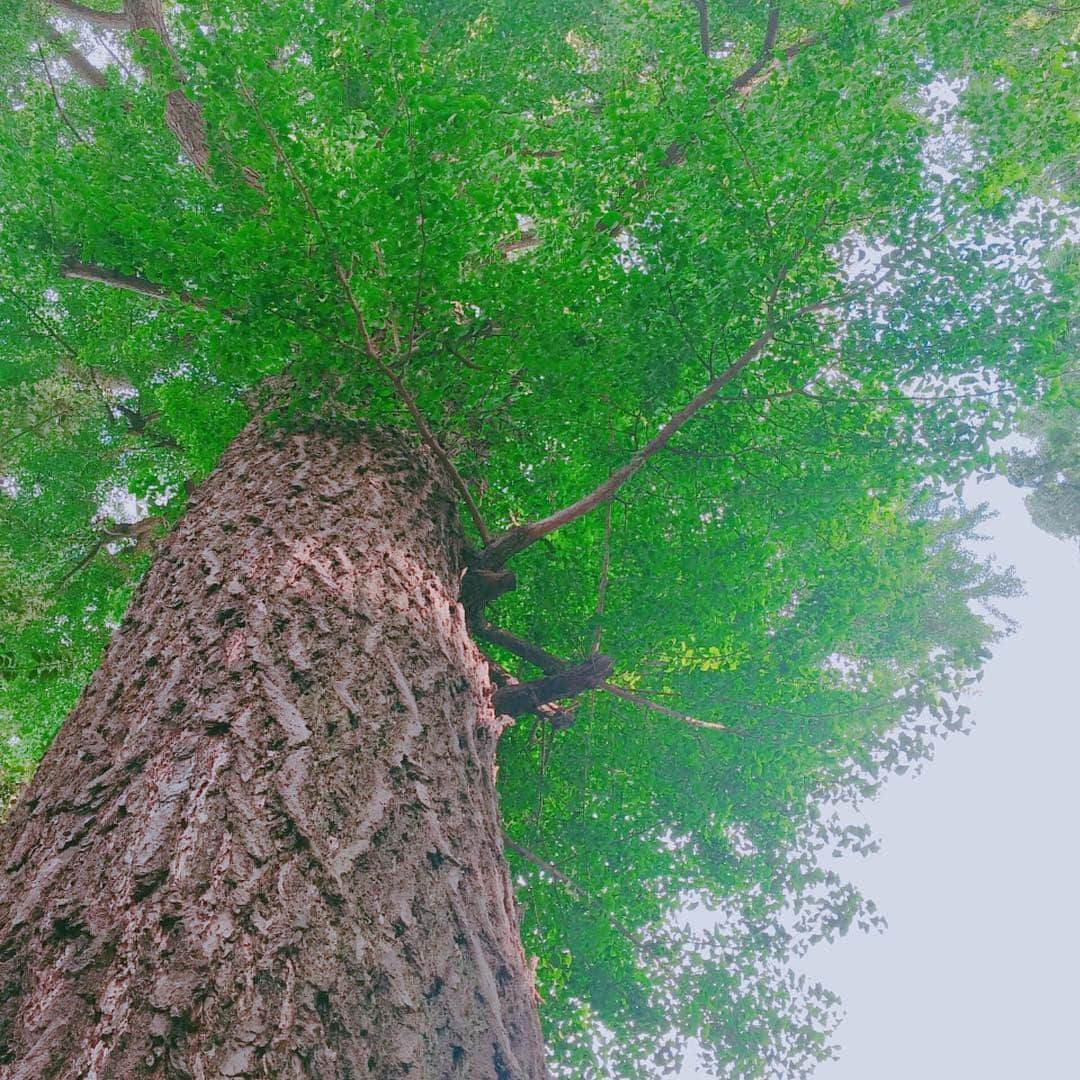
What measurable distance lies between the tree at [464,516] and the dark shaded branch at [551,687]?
0.09 ft

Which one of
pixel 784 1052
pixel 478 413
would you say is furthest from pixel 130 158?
pixel 784 1052

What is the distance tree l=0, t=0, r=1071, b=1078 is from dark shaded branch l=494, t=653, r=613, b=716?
0.03 metres

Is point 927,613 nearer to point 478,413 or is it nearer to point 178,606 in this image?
point 478,413

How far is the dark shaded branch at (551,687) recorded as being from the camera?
3961 millimetres

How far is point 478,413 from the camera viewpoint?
3.67m

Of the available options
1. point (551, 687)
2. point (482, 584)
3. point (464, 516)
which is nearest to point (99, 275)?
point (464, 516)

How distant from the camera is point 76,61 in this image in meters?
9.26

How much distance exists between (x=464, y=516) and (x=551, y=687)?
1.47 meters

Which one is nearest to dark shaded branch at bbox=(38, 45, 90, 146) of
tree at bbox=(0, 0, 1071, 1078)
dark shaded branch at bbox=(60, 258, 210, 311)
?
tree at bbox=(0, 0, 1071, 1078)

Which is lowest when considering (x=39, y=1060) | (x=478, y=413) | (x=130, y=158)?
(x=39, y=1060)

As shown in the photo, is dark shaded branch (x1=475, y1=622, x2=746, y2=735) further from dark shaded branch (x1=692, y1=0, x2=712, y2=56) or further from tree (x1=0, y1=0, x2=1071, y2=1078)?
dark shaded branch (x1=692, y1=0, x2=712, y2=56)

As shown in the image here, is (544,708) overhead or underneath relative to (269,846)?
overhead

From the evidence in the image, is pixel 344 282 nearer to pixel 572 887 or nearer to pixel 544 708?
pixel 544 708

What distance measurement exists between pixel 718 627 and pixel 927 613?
7.21 metres
